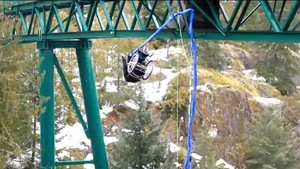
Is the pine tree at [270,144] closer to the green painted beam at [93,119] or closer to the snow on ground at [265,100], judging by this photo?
the snow on ground at [265,100]

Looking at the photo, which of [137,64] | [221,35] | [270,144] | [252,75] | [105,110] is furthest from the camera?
[252,75]

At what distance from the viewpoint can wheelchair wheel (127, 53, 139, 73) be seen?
7.68m

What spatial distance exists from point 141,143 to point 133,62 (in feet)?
31.5

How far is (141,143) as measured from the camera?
17.1 m

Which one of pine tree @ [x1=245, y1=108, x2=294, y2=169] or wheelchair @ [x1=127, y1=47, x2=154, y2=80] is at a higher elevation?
wheelchair @ [x1=127, y1=47, x2=154, y2=80]

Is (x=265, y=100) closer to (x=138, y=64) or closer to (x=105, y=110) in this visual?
(x=105, y=110)

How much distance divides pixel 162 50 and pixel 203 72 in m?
3.83

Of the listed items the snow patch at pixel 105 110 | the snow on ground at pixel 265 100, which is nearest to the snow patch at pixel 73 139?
the snow patch at pixel 105 110

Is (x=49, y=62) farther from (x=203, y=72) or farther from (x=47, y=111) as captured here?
(x=203, y=72)

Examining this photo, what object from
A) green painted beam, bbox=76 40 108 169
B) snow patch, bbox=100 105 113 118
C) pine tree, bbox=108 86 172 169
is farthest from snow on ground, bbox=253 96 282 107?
green painted beam, bbox=76 40 108 169

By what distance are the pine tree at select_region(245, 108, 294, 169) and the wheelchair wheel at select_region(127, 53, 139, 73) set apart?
15.6 m

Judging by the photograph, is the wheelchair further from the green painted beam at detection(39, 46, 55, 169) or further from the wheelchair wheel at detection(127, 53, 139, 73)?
the green painted beam at detection(39, 46, 55, 169)

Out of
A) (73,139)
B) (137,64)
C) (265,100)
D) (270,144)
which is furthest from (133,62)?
(265,100)

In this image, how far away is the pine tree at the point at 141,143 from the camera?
55.3 ft
